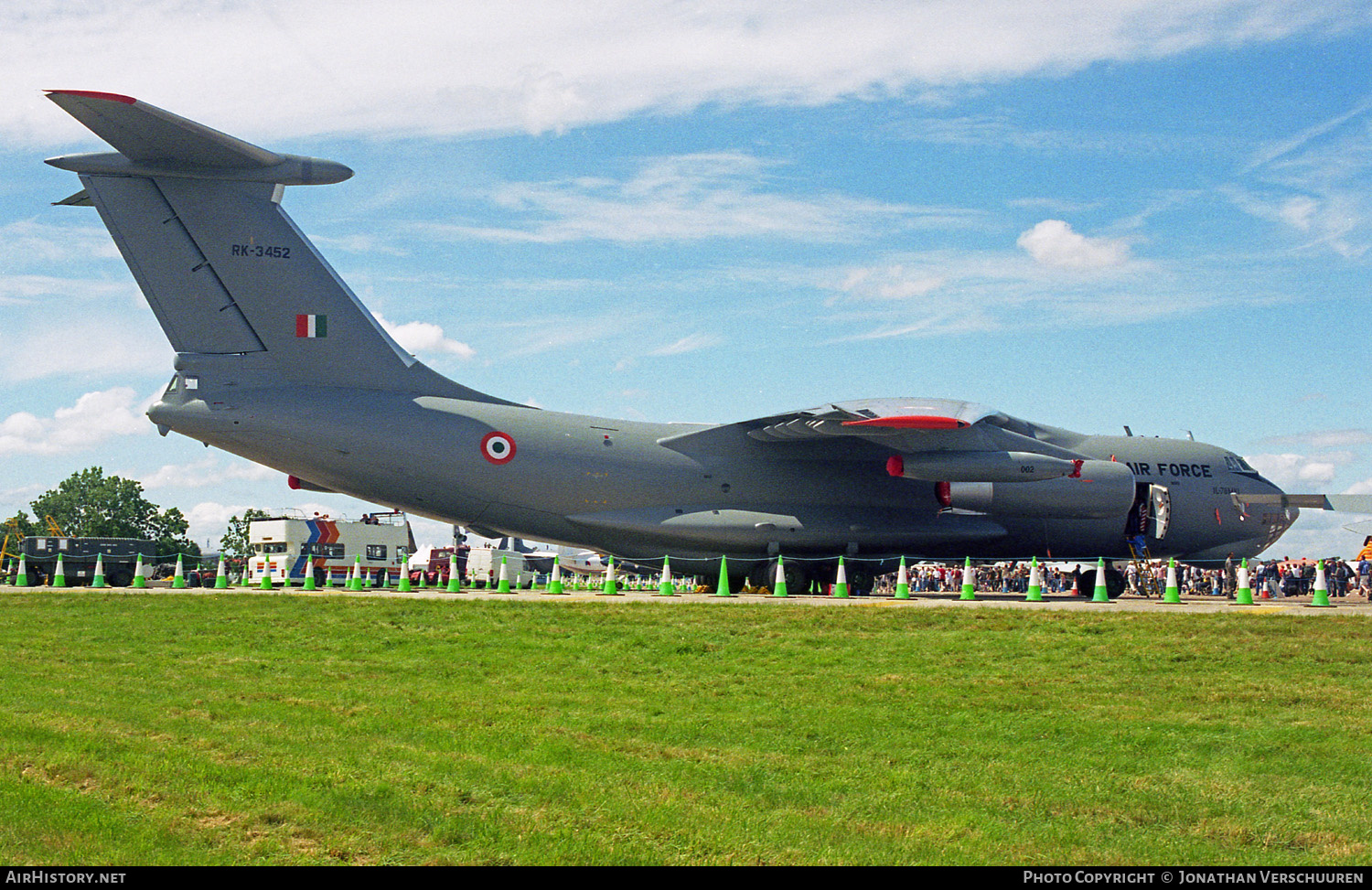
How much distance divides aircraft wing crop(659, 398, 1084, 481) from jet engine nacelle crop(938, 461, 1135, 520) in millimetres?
376

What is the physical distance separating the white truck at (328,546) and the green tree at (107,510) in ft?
168

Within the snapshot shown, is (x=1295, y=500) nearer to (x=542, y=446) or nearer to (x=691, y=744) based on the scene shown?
(x=542, y=446)

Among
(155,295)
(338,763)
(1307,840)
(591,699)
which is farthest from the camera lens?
(155,295)

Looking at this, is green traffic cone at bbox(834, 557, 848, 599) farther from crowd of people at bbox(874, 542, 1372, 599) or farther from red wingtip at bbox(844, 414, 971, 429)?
crowd of people at bbox(874, 542, 1372, 599)

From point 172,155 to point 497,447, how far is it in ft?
21.2

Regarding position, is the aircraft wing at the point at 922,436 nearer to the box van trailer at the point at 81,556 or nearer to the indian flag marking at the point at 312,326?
the indian flag marking at the point at 312,326

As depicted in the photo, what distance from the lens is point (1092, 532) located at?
21.1m

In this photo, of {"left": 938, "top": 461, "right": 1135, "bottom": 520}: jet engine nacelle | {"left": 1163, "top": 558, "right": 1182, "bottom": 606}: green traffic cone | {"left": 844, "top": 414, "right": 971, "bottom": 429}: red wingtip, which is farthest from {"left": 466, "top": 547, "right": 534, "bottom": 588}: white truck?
{"left": 1163, "top": 558, "right": 1182, "bottom": 606}: green traffic cone

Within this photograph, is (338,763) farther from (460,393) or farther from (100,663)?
(460,393)

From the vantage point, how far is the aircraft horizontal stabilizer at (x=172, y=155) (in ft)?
53.4

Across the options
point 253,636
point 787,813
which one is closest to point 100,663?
point 253,636

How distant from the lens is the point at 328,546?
3825cm
